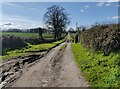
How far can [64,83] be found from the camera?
10195mm

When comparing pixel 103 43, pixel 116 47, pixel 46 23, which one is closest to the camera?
pixel 116 47

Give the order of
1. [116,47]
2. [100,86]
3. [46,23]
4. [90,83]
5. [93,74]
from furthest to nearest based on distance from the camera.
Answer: [46,23]
[116,47]
[93,74]
[90,83]
[100,86]

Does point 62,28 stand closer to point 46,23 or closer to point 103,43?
point 46,23

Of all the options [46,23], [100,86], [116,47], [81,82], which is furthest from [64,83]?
[46,23]

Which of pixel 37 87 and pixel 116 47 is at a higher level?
pixel 116 47

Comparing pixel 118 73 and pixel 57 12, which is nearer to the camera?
pixel 118 73

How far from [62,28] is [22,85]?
6819 centimetres

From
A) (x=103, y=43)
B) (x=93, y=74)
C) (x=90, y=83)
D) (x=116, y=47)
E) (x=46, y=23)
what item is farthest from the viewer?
(x=46, y=23)

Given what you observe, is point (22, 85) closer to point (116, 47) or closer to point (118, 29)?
point (116, 47)

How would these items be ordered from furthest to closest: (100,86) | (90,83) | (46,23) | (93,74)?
(46,23) < (93,74) < (90,83) < (100,86)

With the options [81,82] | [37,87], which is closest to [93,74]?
[81,82]

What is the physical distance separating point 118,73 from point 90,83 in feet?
4.38

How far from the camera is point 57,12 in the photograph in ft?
251

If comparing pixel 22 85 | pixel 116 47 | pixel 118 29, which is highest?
pixel 118 29
